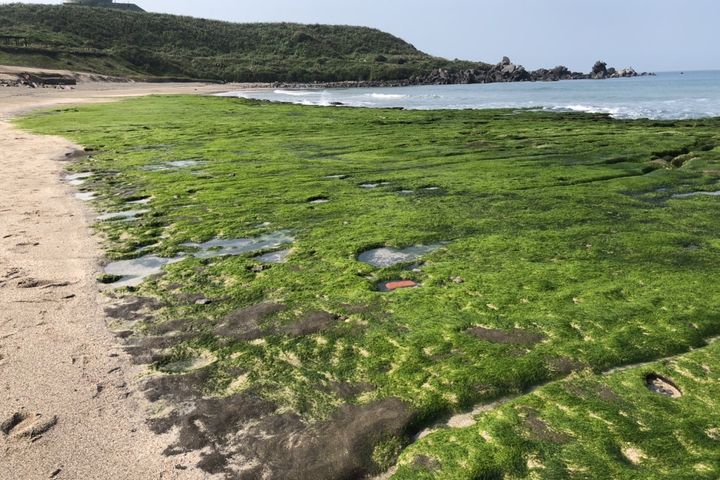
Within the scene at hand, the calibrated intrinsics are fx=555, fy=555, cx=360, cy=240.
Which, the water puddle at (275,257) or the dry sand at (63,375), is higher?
the water puddle at (275,257)

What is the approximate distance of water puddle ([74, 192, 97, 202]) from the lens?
12.9 metres

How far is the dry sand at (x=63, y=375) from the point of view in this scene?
436cm

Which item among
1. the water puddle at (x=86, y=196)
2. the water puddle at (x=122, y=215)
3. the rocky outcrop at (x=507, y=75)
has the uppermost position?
the rocky outcrop at (x=507, y=75)

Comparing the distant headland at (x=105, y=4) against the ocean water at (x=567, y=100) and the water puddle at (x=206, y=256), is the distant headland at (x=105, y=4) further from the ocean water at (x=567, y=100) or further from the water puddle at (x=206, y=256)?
the water puddle at (x=206, y=256)

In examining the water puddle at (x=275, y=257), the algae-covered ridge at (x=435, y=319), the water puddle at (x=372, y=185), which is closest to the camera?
the algae-covered ridge at (x=435, y=319)

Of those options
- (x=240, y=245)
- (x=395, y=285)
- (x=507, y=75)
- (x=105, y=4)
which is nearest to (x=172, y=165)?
(x=240, y=245)

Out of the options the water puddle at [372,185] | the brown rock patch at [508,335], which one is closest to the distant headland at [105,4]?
the water puddle at [372,185]

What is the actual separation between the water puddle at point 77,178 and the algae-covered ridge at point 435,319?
272mm

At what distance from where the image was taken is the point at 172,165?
692 inches

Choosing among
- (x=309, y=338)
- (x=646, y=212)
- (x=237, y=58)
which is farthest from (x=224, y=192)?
(x=237, y=58)

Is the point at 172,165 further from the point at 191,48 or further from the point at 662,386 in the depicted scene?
the point at 191,48

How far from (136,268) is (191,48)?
123493 millimetres

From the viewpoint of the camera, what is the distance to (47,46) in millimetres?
80188

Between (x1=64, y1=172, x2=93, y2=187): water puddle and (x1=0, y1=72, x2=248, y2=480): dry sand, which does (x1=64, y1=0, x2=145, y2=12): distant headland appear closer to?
(x1=64, y1=172, x2=93, y2=187): water puddle
